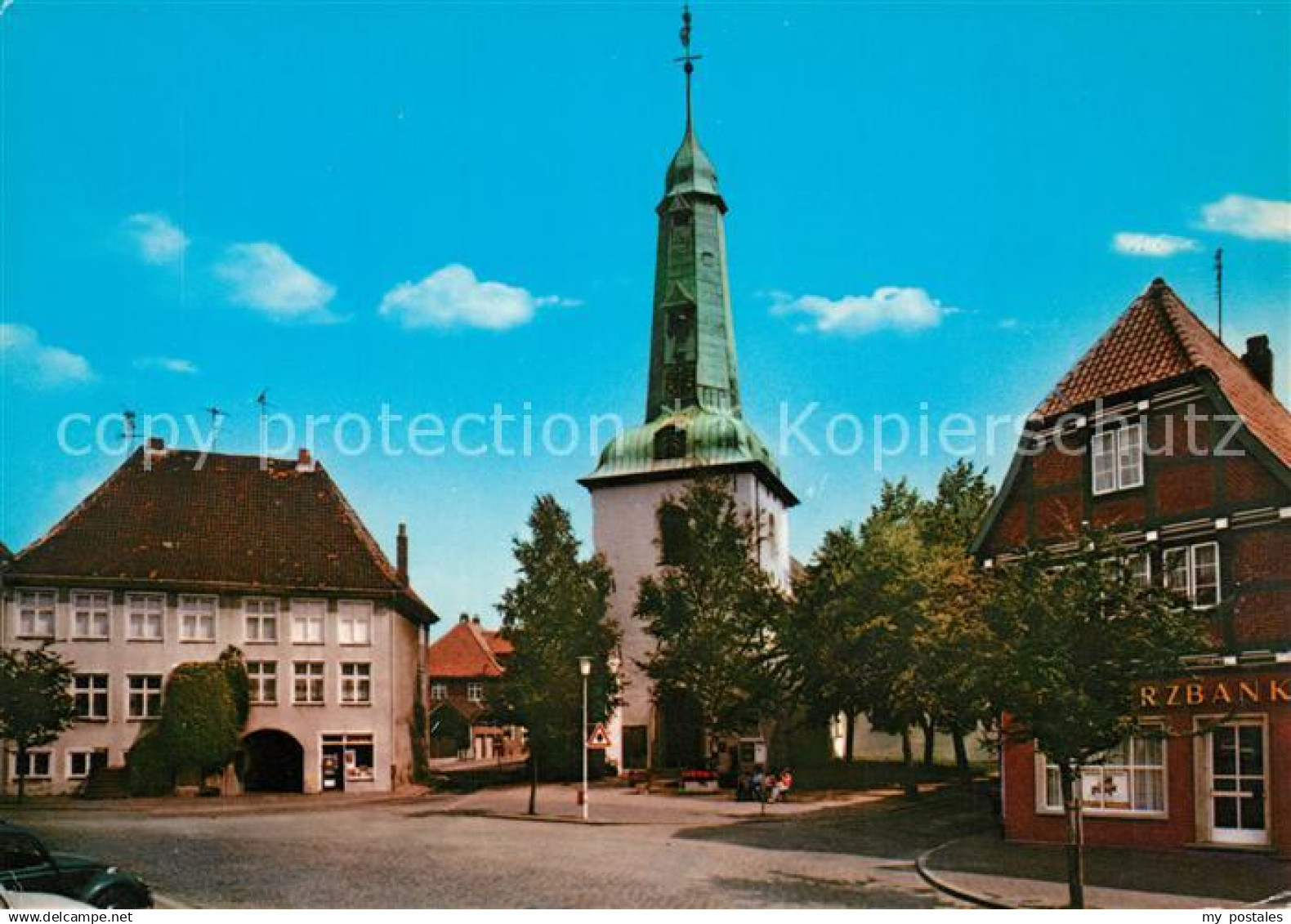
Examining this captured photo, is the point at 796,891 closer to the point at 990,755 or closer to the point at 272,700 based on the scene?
the point at 990,755

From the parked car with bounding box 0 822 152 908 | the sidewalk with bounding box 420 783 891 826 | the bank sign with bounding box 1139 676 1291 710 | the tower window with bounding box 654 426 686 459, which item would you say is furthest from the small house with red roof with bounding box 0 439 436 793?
the bank sign with bounding box 1139 676 1291 710

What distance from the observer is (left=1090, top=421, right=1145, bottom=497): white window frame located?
318 inches

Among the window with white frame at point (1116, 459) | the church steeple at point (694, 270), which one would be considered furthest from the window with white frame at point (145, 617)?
the window with white frame at point (1116, 459)

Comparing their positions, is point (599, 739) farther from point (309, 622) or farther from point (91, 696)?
point (91, 696)

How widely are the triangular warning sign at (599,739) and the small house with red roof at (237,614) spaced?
1.83m

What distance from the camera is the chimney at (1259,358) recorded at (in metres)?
8.10

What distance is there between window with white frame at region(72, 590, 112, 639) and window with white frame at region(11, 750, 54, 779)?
2.82ft

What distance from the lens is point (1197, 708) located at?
8055mm

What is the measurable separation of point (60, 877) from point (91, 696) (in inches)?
47.3

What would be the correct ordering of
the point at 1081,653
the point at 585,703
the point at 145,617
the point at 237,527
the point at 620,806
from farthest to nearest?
1. the point at 585,703
2. the point at 620,806
3. the point at 237,527
4. the point at 145,617
5. the point at 1081,653

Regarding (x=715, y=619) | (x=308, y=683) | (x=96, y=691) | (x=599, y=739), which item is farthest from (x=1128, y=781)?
(x=96, y=691)

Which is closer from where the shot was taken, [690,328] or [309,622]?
[690,328]

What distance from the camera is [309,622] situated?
9.05m

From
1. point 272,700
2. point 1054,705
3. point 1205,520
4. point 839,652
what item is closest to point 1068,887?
point 1054,705
